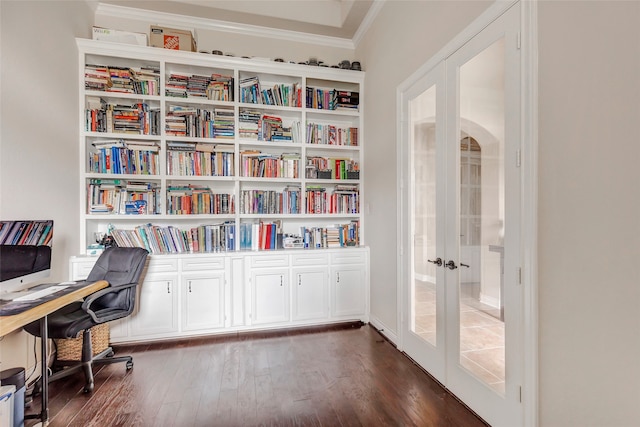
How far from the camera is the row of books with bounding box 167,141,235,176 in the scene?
314 cm

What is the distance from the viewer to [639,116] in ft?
3.49

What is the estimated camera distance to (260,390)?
212cm

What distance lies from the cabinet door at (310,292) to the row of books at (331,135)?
151 centimetres

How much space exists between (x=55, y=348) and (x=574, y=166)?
150 inches

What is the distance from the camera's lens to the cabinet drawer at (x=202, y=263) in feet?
9.87

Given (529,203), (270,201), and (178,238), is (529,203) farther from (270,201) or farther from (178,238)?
(178,238)

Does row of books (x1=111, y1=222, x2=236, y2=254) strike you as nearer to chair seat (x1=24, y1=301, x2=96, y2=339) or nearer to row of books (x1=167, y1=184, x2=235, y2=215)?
row of books (x1=167, y1=184, x2=235, y2=215)

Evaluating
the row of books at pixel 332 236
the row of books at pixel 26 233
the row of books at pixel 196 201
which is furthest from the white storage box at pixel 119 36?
the row of books at pixel 332 236

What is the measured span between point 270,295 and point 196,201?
1.29m

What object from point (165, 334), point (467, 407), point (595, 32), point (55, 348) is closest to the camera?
point (595, 32)

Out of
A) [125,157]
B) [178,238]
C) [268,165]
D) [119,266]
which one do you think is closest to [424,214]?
[268,165]

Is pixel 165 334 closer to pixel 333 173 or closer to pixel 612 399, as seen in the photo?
pixel 333 173

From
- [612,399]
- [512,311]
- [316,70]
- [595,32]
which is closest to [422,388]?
[512,311]

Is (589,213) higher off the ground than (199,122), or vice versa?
(199,122)
